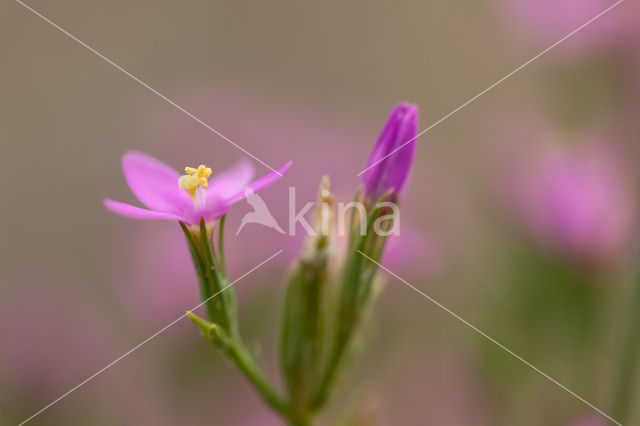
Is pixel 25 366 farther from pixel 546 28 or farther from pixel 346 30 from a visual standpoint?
pixel 346 30

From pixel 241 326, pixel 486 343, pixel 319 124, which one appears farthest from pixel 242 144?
pixel 486 343

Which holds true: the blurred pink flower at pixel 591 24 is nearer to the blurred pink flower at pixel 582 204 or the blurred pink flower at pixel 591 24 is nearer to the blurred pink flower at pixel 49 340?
the blurred pink flower at pixel 582 204

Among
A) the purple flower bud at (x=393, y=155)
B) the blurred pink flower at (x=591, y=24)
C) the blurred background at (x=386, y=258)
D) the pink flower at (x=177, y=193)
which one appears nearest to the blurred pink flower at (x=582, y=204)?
the blurred background at (x=386, y=258)

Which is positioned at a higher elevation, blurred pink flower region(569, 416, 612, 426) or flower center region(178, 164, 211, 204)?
flower center region(178, 164, 211, 204)

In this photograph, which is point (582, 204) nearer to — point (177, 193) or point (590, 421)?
point (590, 421)

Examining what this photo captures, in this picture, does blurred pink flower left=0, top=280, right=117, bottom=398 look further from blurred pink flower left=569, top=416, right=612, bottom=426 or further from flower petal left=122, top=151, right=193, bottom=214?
blurred pink flower left=569, top=416, right=612, bottom=426

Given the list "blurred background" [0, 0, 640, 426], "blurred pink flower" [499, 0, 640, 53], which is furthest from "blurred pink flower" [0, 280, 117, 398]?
"blurred pink flower" [499, 0, 640, 53]

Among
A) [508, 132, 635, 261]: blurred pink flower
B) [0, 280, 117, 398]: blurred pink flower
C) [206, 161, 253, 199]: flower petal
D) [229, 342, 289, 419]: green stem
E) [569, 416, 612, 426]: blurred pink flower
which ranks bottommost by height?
[0, 280, 117, 398]: blurred pink flower
